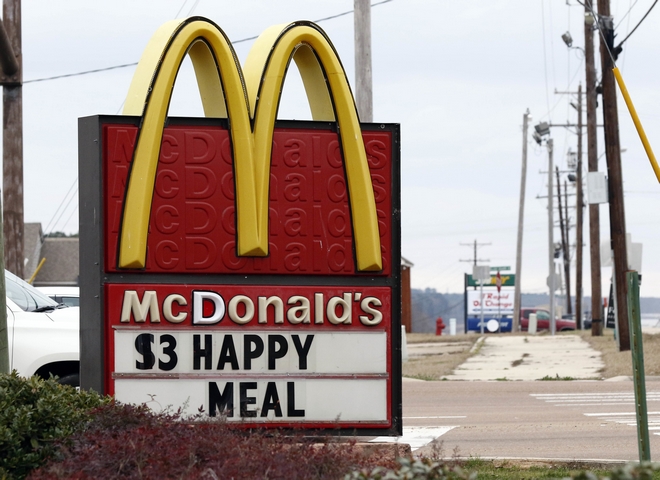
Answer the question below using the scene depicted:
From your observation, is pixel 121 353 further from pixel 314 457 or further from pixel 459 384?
pixel 459 384

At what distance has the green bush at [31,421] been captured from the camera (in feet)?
18.4

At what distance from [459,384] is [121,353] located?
12.6m

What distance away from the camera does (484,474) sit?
7.84 metres

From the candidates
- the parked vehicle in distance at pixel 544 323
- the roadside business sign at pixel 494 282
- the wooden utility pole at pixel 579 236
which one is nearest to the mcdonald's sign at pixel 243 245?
the wooden utility pole at pixel 579 236

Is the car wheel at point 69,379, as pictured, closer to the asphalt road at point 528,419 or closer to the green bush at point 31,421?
the asphalt road at point 528,419

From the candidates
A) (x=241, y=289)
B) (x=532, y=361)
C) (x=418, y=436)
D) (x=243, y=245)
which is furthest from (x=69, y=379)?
(x=532, y=361)

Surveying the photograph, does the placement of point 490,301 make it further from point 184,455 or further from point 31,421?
point 184,455

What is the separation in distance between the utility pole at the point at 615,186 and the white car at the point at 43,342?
52.3 ft

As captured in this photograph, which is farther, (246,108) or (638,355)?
(246,108)

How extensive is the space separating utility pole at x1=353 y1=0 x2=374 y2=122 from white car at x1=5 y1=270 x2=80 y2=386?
6.19m

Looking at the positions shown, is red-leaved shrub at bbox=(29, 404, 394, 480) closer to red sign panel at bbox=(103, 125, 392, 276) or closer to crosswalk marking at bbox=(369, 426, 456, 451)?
red sign panel at bbox=(103, 125, 392, 276)

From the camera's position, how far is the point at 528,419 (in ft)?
43.1

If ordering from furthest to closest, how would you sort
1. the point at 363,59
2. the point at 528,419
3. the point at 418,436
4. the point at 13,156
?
the point at 13,156 < the point at 363,59 < the point at 528,419 < the point at 418,436

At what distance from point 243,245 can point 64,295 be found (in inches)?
283
